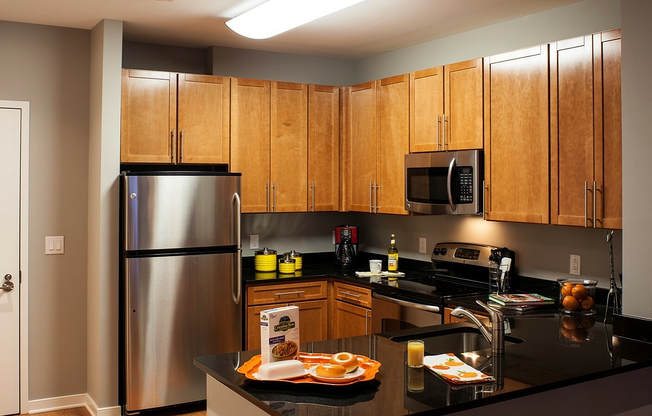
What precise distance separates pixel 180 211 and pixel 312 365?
2.09m

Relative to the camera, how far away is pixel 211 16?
3900 millimetres

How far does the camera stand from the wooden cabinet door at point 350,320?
4.37m

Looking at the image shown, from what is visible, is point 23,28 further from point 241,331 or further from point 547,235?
point 547,235

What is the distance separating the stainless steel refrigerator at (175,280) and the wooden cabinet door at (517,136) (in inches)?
65.3

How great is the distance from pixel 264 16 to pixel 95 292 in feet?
6.80

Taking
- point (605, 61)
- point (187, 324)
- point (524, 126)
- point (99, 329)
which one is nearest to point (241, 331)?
point (187, 324)

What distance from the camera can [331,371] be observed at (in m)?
2.04

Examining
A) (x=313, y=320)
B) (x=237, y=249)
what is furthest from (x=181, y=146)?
(x=313, y=320)

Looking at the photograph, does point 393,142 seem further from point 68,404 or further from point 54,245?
point 68,404

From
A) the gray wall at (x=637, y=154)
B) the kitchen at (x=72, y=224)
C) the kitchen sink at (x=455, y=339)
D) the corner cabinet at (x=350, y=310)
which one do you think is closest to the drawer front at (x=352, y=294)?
the corner cabinet at (x=350, y=310)

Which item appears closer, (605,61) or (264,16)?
(605,61)

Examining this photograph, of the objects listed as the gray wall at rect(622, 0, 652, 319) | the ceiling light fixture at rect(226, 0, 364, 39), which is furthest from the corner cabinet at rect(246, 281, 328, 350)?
the gray wall at rect(622, 0, 652, 319)

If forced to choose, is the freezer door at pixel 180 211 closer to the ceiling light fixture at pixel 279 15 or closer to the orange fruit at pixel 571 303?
the ceiling light fixture at pixel 279 15

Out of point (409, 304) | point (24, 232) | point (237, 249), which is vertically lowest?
point (409, 304)
